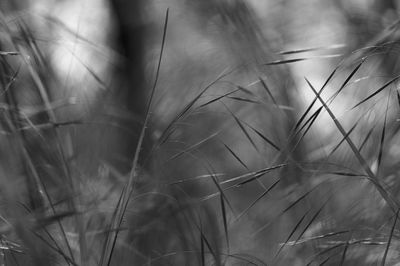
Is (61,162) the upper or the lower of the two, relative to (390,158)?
lower

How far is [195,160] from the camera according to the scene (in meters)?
1.81

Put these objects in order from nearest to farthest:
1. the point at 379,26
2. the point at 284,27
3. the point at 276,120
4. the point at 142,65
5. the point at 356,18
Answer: the point at 276,120
the point at 379,26
the point at 356,18
the point at 284,27
the point at 142,65

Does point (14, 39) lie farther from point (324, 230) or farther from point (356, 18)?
point (356, 18)

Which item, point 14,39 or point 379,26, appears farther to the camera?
point 379,26

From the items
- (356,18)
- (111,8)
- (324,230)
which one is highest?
(111,8)

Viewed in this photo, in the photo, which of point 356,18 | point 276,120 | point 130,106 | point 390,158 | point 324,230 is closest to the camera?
point 324,230

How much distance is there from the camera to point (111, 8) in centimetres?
556

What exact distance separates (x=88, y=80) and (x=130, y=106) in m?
2.37

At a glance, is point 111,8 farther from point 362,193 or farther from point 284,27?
point 362,193

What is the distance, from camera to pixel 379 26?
6.34 ft

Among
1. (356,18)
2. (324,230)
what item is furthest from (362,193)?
(356,18)

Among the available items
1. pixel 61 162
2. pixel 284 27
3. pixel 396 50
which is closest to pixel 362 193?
pixel 396 50

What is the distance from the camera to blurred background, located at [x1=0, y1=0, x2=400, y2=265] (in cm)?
103

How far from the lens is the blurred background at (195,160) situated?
103cm
